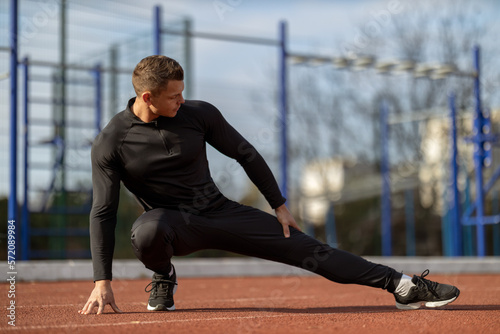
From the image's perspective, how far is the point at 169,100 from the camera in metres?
4.28

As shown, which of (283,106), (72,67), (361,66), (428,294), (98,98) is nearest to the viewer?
(428,294)

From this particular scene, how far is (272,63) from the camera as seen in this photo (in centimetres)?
1820

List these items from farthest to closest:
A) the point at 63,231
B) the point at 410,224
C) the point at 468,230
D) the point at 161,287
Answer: the point at 410,224
the point at 468,230
the point at 63,231
the point at 161,287

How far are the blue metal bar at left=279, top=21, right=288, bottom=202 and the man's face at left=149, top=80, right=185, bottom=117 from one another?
17.4 ft

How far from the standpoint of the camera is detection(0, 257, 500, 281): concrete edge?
26.9 feet

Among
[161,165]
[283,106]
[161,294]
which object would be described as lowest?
[161,294]

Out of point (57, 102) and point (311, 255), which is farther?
point (57, 102)

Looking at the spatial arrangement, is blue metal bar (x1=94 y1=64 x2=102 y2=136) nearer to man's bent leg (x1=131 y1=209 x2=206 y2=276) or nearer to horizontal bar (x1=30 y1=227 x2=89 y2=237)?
horizontal bar (x1=30 y1=227 x2=89 y2=237)

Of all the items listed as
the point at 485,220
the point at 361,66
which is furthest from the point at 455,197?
the point at 361,66

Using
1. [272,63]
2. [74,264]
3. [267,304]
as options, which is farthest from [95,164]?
[272,63]

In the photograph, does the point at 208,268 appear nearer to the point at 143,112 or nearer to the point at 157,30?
the point at 157,30

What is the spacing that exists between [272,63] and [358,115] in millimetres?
3506

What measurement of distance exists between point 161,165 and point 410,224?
11571mm

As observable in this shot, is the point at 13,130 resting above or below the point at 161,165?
above
